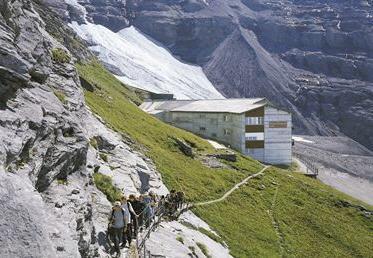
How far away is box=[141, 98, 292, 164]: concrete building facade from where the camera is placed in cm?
9881

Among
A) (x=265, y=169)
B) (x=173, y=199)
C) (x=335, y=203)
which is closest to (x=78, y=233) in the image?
(x=173, y=199)

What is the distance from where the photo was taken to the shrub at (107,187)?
24594 mm

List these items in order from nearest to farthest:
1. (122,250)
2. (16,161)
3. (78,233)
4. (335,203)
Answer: (16,161)
(78,233)
(122,250)
(335,203)

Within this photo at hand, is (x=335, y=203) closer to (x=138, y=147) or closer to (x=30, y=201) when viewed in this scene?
(x=138, y=147)

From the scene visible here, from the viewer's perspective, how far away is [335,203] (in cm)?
6688

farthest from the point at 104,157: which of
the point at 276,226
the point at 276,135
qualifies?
the point at 276,135

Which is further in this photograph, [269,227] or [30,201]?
[269,227]

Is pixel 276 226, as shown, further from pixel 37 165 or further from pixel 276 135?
pixel 276 135

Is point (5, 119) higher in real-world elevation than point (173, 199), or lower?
higher

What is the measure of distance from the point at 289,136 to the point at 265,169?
28.3 meters

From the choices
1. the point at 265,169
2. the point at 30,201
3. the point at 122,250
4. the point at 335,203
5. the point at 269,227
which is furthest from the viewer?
the point at 265,169

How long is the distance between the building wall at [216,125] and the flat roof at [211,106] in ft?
3.81

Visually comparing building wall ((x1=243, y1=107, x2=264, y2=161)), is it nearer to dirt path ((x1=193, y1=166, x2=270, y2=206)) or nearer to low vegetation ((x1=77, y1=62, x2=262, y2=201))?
low vegetation ((x1=77, y1=62, x2=262, y2=201))

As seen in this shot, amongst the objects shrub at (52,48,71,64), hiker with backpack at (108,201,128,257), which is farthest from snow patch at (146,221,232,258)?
shrub at (52,48,71,64)
